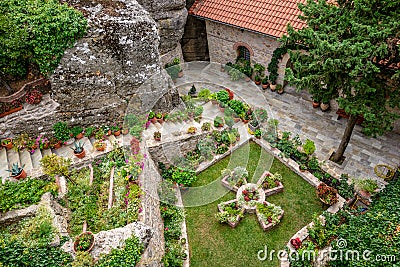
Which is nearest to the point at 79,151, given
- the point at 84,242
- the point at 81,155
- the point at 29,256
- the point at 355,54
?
the point at 81,155

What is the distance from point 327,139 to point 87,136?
10.5m

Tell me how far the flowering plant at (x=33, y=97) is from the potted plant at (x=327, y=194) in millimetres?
10993

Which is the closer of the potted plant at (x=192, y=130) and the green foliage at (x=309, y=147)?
the green foliage at (x=309, y=147)

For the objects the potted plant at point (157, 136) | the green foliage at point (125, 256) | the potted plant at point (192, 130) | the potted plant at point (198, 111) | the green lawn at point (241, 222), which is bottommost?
the green lawn at point (241, 222)

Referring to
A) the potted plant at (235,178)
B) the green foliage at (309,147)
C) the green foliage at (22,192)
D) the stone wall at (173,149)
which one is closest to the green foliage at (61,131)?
the green foliage at (22,192)

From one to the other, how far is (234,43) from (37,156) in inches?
451

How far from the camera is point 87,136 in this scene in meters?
12.6

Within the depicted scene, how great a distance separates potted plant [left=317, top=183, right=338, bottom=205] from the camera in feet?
38.8

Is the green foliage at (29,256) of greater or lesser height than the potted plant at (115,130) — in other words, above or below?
above

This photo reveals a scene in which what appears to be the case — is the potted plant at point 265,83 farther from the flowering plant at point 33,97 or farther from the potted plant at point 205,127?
the flowering plant at point 33,97

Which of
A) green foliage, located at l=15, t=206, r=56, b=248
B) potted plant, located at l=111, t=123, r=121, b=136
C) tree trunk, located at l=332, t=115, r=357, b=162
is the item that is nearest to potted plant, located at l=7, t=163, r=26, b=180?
green foliage, located at l=15, t=206, r=56, b=248

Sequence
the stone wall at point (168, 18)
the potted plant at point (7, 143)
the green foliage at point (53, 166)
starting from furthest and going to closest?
the stone wall at point (168, 18)
the potted plant at point (7, 143)
the green foliage at point (53, 166)

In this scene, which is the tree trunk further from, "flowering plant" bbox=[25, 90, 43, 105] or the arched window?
"flowering plant" bbox=[25, 90, 43, 105]

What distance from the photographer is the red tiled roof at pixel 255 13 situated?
14906mm
